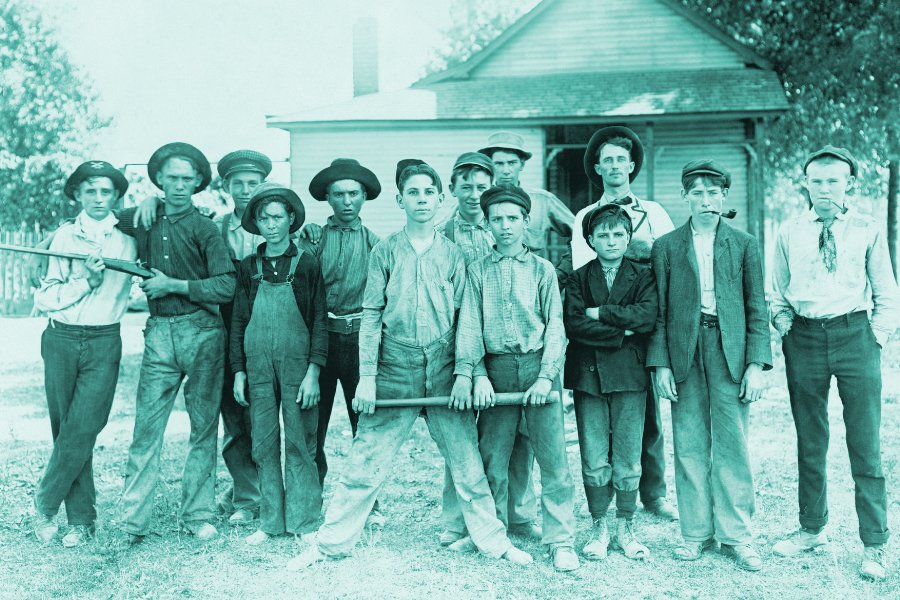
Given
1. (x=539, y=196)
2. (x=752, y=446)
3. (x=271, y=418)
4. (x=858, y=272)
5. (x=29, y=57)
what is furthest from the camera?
(x=29, y=57)

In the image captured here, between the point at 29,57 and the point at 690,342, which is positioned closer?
the point at 690,342

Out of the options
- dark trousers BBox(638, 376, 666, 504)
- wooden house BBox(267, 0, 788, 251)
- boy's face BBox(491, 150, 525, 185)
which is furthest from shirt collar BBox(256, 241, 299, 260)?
wooden house BBox(267, 0, 788, 251)

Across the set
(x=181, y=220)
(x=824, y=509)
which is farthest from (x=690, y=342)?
(x=181, y=220)

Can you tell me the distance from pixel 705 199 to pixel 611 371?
1.06 meters

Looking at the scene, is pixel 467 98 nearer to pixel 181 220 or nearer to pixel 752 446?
pixel 752 446

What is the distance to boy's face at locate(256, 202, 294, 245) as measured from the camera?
469 centimetres

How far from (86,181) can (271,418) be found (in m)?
1.76

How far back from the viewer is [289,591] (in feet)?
13.2

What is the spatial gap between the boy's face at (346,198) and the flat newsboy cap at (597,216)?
4.75 feet

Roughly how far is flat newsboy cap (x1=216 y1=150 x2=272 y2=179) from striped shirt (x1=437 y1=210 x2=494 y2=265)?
1425 millimetres

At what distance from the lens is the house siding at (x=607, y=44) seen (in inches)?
703

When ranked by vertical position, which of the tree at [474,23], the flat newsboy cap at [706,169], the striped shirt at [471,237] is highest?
the tree at [474,23]

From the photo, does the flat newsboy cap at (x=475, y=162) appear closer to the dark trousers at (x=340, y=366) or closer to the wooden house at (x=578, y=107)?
the dark trousers at (x=340, y=366)

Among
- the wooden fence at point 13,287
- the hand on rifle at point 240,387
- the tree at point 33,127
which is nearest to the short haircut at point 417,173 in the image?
the hand on rifle at point 240,387
